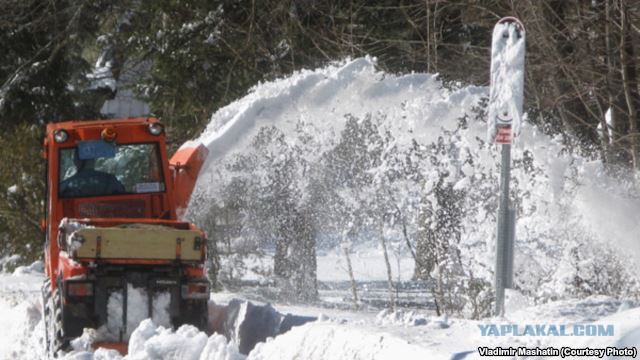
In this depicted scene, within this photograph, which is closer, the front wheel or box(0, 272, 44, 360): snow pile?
the front wheel

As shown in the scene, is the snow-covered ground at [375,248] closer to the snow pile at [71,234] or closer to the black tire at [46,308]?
the black tire at [46,308]

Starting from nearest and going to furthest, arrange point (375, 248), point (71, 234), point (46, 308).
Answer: point (71, 234)
point (46, 308)
point (375, 248)

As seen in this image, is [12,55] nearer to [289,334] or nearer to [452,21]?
[452,21]

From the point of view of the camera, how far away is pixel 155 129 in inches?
409

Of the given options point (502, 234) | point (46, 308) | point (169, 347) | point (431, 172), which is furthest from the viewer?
point (431, 172)

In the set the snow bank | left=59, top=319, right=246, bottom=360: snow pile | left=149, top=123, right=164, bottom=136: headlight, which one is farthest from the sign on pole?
left=149, top=123, right=164, bottom=136: headlight

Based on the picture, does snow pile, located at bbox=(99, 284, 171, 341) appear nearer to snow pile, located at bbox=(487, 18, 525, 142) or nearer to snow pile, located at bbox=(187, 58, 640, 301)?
snow pile, located at bbox=(187, 58, 640, 301)

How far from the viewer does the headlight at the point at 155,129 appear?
10383 mm

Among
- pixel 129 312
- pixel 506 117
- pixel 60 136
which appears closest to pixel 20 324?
pixel 60 136

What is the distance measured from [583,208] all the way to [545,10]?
497 centimetres

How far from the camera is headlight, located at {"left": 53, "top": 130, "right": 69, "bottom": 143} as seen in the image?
395 inches

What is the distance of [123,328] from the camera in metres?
8.93

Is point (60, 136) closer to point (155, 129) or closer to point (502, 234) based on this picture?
point (155, 129)

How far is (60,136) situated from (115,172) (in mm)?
662
